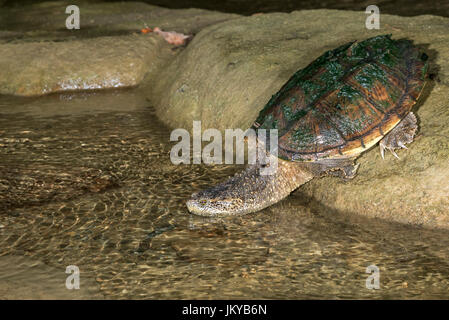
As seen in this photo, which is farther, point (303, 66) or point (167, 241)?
point (303, 66)

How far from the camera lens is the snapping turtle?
16.3ft

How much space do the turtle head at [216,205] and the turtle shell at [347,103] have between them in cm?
59

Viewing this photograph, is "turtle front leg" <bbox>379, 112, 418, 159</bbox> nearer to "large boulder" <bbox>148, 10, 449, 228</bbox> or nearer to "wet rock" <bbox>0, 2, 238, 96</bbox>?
"large boulder" <bbox>148, 10, 449, 228</bbox>

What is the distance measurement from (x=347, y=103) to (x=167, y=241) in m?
1.92

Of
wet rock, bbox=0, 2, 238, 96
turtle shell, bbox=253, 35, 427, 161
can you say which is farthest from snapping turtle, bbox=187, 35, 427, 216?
wet rock, bbox=0, 2, 238, 96

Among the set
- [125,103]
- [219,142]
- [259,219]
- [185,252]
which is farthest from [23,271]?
[125,103]

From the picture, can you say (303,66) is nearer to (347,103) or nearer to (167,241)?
(347,103)

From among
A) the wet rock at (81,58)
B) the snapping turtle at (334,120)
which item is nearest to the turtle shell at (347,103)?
the snapping turtle at (334,120)

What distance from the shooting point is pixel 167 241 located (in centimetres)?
480

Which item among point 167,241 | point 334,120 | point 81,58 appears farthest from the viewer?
point 81,58

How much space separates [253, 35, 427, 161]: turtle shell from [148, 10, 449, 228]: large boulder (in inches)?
14.1

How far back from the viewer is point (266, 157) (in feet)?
17.6

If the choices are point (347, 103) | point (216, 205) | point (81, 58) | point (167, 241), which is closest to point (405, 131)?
point (347, 103)
